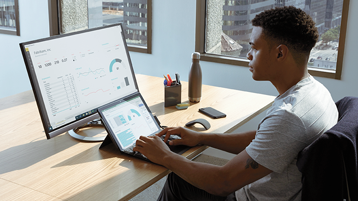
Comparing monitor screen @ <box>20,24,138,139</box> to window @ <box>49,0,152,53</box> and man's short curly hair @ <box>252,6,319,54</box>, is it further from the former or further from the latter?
window @ <box>49,0,152,53</box>

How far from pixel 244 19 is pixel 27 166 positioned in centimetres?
206

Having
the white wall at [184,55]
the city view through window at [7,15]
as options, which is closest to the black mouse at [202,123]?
the white wall at [184,55]

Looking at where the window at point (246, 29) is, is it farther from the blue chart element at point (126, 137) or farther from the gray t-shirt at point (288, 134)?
the blue chart element at point (126, 137)

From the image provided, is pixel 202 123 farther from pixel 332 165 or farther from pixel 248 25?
pixel 248 25

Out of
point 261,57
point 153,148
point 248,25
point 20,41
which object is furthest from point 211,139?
point 20,41

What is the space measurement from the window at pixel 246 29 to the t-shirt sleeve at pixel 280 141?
5.10 ft

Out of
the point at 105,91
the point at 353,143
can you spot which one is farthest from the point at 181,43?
the point at 353,143

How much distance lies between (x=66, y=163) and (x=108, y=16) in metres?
2.49

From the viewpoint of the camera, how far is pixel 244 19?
2.75m

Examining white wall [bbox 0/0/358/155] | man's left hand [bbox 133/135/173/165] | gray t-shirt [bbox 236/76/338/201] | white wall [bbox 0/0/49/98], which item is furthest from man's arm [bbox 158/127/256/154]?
white wall [bbox 0/0/49/98]

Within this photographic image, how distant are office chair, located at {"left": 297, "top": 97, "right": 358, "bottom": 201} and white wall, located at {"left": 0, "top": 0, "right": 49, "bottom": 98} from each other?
3.41 m

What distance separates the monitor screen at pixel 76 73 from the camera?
130cm

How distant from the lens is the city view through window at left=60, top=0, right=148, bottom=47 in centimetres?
326

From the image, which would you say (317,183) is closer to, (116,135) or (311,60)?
(116,135)
